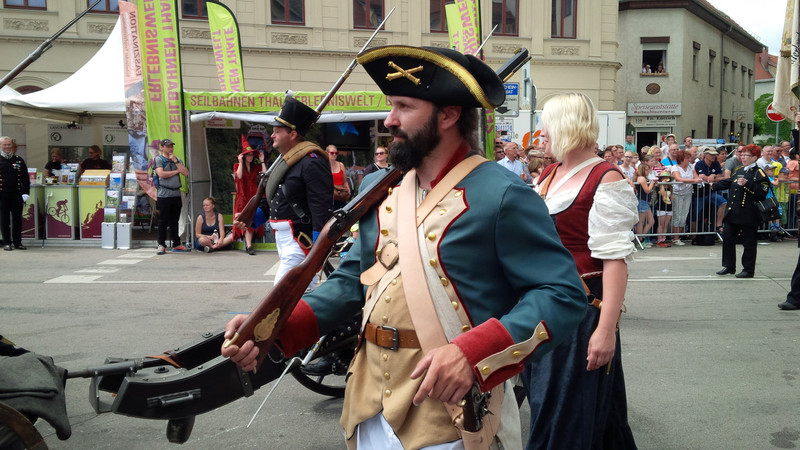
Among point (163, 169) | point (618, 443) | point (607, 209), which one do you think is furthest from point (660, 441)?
point (163, 169)

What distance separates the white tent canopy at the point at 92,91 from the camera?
542 inches

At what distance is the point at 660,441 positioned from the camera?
4.22 meters

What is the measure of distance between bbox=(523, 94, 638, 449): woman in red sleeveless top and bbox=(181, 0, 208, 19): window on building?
2205cm

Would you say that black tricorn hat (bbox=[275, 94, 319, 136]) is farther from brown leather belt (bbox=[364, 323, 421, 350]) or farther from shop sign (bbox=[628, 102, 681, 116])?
shop sign (bbox=[628, 102, 681, 116])

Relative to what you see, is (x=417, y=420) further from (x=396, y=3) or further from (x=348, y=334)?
(x=396, y=3)

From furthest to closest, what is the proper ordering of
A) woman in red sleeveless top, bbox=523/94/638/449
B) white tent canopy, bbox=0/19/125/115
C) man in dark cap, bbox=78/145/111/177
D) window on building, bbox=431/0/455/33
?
window on building, bbox=431/0/455/33 < man in dark cap, bbox=78/145/111/177 < white tent canopy, bbox=0/19/125/115 < woman in red sleeveless top, bbox=523/94/638/449

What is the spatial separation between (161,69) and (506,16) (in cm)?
1571

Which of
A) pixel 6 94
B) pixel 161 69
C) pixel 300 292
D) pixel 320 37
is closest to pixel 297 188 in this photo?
pixel 300 292

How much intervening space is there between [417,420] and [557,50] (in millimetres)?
24967

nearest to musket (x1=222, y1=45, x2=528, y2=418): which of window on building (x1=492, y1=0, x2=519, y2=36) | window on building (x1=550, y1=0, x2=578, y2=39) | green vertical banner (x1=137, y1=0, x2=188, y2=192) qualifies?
green vertical banner (x1=137, y1=0, x2=188, y2=192)

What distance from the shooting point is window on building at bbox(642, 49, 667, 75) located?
3559 cm

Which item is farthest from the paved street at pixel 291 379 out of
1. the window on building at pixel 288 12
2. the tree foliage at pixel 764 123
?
the tree foliage at pixel 764 123

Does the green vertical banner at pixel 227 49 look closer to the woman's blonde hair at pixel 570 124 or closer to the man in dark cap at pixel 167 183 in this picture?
the man in dark cap at pixel 167 183

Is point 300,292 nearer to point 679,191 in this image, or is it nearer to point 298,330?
point 298,330
